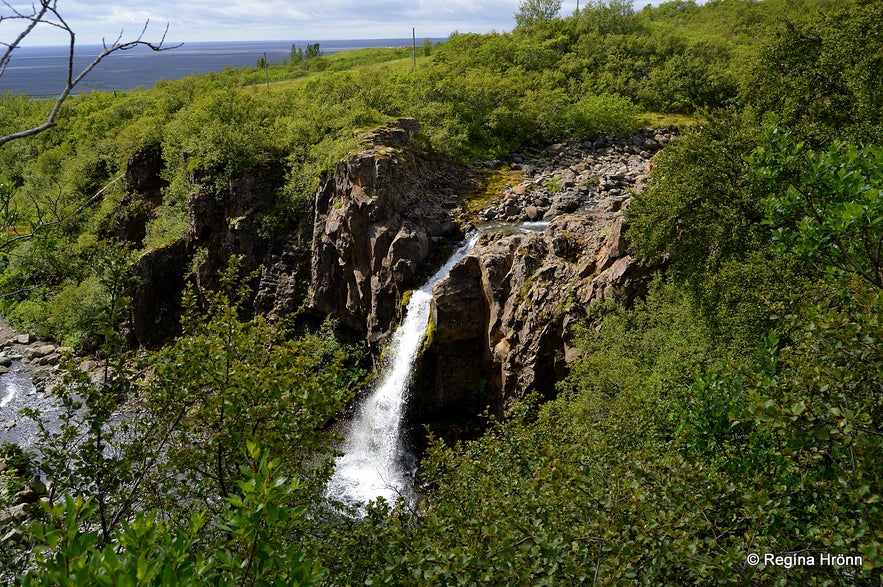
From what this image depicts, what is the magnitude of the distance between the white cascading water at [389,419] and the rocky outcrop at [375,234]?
1.43 meters

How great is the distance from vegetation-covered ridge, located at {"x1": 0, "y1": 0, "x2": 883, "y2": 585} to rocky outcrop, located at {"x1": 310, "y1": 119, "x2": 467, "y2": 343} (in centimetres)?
1203

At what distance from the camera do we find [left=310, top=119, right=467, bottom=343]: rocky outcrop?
3244cm

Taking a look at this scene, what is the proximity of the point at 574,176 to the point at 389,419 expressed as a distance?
22.8 meters

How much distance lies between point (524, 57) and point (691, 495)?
68.2 metres

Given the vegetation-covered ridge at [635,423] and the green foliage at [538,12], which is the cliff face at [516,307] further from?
the green foliage at [538,12]

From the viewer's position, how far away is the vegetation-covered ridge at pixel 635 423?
253 inches

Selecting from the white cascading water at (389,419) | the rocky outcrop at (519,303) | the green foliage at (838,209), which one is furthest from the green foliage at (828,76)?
the white cascading water at (389,419)

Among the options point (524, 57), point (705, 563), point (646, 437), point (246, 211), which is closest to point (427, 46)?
point (524, 57)

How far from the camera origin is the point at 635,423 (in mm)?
12977

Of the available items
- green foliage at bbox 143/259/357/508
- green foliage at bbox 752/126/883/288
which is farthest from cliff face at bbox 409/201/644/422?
green foliage at bbox 143/259/357/508

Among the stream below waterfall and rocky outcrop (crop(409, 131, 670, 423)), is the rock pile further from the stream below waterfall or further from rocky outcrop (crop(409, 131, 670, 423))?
the stream below waterfall

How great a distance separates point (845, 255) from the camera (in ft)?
25.4

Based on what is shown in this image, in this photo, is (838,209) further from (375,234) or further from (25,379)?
(25,379)

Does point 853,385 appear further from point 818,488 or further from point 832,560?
point 832,560
